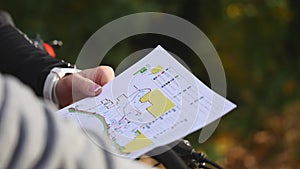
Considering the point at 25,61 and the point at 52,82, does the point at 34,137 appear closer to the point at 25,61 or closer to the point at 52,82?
the point at 52,82

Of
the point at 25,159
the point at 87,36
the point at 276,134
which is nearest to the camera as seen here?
the point at 25,159

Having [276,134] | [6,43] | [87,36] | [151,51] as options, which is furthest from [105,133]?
[276,134]

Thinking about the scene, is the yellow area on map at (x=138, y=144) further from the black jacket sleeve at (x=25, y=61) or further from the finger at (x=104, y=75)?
the black jacket sleeve at (x=25, y=61)

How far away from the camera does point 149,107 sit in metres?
1.36

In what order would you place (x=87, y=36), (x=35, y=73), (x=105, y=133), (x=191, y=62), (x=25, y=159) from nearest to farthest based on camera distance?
(x=25, y=159) < (x=105, y=133) < (x=35, y=73) < (x=87, y=36) < (x=191, y=62)

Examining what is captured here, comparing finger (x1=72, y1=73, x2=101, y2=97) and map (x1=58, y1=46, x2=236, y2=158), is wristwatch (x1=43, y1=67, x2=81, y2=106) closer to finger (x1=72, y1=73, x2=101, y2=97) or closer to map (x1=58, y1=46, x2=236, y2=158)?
finger (x1=72, y1=73, x2=101, y2=97)

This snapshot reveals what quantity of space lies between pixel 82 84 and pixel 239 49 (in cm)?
215

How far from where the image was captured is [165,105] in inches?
53.0

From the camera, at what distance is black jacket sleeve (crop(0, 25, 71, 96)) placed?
5.56 ft

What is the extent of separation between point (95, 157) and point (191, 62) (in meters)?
2.75

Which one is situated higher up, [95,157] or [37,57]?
[95,157]

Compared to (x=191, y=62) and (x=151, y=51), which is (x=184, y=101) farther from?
(x=191, y=62)

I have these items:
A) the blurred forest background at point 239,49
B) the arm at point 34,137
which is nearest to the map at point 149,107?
the arm at point 34,137

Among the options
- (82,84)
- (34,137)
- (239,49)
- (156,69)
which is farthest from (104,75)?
(239,49)
